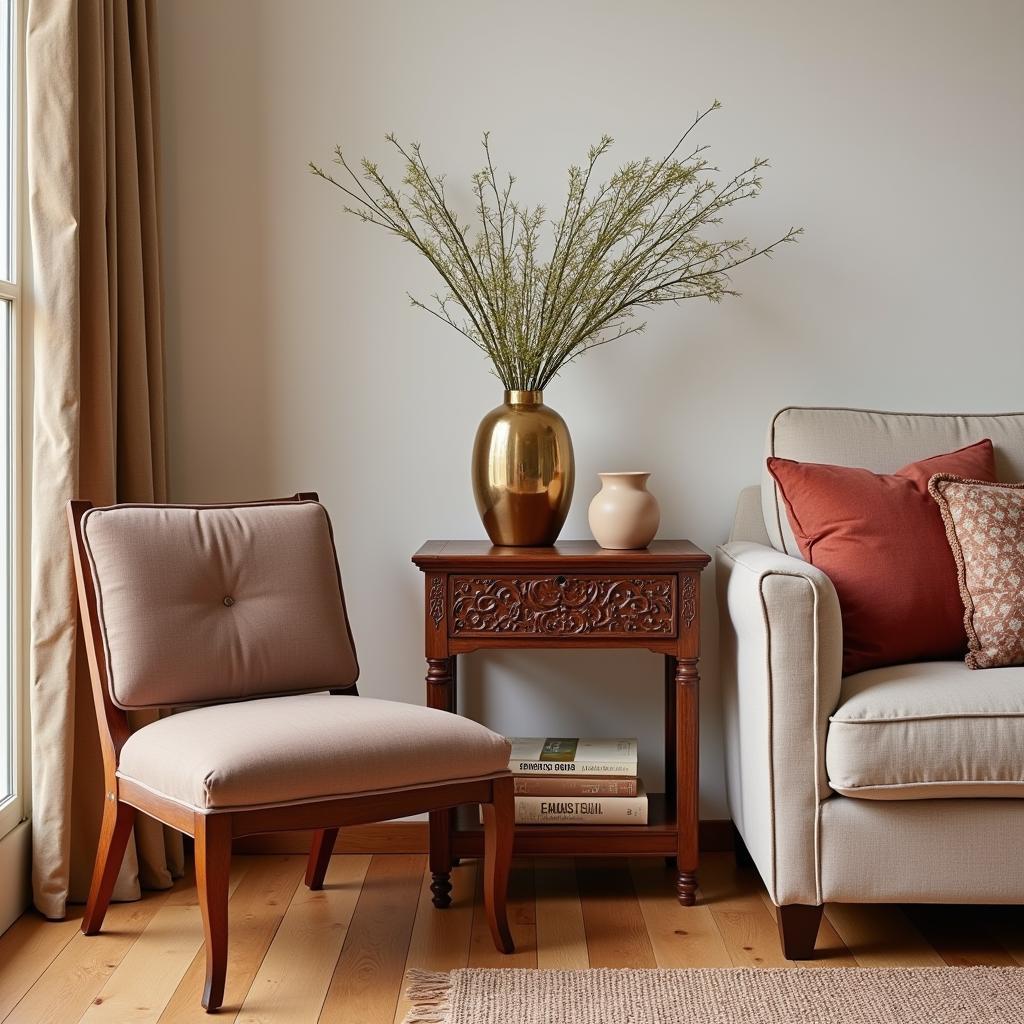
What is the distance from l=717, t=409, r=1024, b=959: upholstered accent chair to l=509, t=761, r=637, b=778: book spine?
1.30 feet

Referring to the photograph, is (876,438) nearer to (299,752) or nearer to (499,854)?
(499,854)

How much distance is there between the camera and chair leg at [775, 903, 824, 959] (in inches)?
81.7

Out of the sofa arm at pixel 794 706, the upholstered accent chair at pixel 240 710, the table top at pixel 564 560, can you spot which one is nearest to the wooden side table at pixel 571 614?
the table top at pixel 564 560

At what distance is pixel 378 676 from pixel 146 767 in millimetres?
892

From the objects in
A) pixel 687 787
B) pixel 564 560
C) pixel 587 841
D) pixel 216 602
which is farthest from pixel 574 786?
pixel 216 602

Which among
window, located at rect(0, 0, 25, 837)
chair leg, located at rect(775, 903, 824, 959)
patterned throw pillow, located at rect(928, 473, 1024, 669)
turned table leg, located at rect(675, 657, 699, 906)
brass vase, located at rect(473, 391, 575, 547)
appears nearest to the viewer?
chair leg, located at rect(775, 903, 824, 959)

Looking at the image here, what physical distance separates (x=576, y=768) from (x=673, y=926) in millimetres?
381

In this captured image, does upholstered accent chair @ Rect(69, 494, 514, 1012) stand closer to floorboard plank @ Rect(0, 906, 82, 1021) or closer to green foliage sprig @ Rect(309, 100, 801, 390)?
floorboard plank @ Rect(0, 906, 82, 1021)

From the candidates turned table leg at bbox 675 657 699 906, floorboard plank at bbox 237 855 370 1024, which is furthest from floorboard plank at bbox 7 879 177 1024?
turned table leg at bbox 675 657 699 906

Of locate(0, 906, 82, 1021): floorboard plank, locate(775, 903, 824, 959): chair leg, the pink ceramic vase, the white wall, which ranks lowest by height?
locate(0, 906, 82, 1021): floorboard plank

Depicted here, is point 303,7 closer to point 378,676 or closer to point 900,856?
point 378,676

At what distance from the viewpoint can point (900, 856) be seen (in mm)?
2014

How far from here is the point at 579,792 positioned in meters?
2.46

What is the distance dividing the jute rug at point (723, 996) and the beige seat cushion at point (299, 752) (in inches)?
14.4
